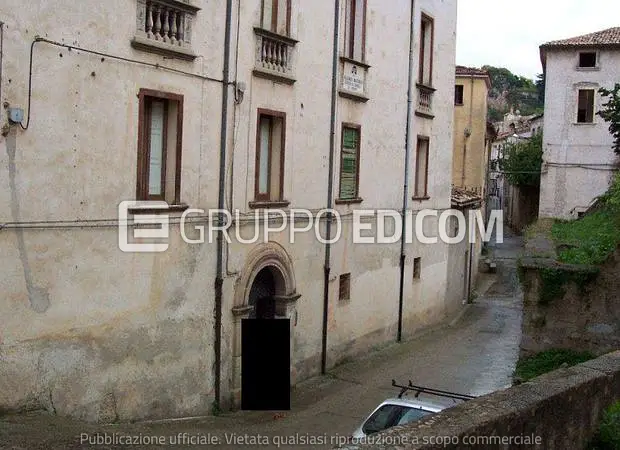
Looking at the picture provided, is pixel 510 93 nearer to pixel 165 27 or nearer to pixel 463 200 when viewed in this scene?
pixel 463 200

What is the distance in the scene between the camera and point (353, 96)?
17031mm

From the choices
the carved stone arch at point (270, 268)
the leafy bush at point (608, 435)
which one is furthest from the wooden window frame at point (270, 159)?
the leafy bush at point (608, 435)

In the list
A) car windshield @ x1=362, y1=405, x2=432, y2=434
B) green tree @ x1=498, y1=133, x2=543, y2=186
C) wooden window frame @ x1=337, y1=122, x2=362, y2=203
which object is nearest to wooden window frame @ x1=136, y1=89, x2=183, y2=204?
car windshield @ x1=362, y1=405, x2=432, y2=434

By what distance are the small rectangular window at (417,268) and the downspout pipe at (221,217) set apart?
932cm

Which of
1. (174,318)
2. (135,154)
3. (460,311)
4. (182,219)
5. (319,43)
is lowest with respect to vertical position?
(460,311)

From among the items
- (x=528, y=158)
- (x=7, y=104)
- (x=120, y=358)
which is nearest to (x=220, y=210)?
(x=120, y=358)

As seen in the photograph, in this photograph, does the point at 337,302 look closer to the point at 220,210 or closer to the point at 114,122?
the point at 220,210

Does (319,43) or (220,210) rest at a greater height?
(319,43)

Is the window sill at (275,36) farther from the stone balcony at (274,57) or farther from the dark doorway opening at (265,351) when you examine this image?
the dark doorway opening at (265,351)

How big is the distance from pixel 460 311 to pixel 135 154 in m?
17.4

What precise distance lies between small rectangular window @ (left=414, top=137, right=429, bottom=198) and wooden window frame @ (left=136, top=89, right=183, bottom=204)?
34.8ft

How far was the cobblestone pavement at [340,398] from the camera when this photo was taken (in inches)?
362

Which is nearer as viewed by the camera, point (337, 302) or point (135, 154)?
point (135, 154)

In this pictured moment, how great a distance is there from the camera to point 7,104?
9141 millimetres
